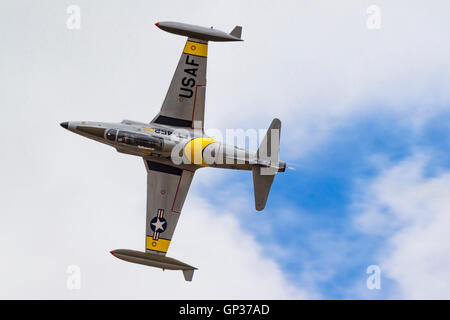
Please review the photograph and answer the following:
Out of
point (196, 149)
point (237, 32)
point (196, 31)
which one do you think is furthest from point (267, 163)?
point (196, 31)

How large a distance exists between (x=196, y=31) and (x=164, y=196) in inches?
318

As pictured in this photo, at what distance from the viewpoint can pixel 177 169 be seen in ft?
127

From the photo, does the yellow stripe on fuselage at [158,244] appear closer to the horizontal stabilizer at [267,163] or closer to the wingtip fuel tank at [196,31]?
the horizontal stabilizer at [267,163]

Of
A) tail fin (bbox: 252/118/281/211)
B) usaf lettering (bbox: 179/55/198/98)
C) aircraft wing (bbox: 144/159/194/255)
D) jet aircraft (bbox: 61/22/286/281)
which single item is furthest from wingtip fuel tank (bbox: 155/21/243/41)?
aircraft wing (bbox: 144/159/194/255)

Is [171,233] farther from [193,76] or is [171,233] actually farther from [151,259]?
[193,76]

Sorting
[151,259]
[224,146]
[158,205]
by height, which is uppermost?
[224,146]

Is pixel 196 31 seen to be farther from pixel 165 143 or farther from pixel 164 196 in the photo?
pixel 164 196

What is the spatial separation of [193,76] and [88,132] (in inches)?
225

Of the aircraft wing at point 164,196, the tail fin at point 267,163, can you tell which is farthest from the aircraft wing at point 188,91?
the tail fin at point 267,163

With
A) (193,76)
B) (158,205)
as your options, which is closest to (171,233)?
(158,205)

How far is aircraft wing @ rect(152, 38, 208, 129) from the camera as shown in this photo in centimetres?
3850

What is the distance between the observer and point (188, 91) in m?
38.7

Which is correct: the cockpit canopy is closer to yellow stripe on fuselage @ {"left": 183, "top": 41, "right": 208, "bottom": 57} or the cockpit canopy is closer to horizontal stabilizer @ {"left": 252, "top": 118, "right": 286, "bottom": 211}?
yellow stripe on fuselage @ {"left": 183, "top": 41, "right": 208, "bottom": 57}

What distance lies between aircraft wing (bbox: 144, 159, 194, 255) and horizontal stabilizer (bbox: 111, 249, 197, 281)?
702 millimetres
